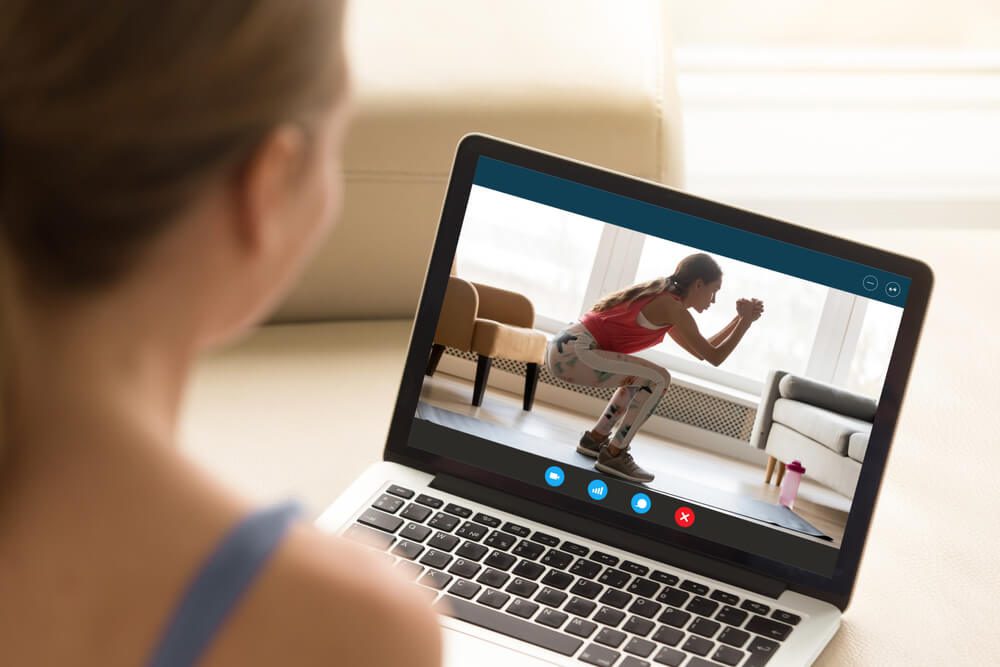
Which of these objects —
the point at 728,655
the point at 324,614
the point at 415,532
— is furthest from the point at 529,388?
the point at 324,614

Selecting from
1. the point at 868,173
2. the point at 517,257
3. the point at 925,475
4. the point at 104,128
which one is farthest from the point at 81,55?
the point at 868,173

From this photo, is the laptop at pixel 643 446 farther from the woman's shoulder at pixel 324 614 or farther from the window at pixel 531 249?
the woman's shoulder at pixel 324 614

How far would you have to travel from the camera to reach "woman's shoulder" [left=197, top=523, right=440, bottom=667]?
0.42m

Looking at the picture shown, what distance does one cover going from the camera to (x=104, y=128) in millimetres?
366

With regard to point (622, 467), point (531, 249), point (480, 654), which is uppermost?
point (531, 249)

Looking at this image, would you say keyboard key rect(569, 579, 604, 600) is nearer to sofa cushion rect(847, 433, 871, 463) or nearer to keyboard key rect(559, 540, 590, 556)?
keyboard key rect(559, 540, 590, 556)

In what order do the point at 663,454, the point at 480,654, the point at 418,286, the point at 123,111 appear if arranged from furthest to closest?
the point at 418,286, the point at 663,454, the point at 480,654, the point at 123,111

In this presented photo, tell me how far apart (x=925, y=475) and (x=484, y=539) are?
0.43m

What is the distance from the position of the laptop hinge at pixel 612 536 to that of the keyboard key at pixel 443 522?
30 millimetres

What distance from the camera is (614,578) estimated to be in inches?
35.8

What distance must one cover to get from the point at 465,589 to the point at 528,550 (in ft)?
0.22

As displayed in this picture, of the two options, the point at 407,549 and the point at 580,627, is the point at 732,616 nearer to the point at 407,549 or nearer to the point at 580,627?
the point at 580,627

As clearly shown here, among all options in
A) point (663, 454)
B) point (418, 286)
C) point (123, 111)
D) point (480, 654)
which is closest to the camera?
point (123, 111)

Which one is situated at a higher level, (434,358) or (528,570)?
(434,358)
